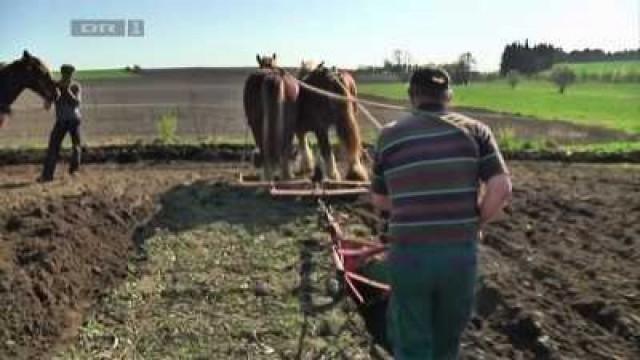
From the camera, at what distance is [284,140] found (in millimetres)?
13312

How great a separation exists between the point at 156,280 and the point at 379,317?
7.64 feet

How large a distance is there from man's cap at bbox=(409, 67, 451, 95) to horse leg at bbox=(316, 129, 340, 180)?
8741 mm

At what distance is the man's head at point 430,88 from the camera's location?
506 centimetres

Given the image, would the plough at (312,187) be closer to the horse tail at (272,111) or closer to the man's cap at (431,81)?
the horse tail at (272,111)

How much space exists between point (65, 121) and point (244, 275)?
25.2 ft

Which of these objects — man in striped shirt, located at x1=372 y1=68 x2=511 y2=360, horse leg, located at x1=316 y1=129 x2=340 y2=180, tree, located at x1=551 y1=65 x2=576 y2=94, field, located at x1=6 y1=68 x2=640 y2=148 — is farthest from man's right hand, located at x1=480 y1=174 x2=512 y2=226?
tree, located at x1=551 y1=65 x2=576 y2=94

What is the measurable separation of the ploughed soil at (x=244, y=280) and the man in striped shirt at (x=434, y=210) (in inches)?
77.2

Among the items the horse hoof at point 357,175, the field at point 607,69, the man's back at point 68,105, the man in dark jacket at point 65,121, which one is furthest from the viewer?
the field at point 607,69

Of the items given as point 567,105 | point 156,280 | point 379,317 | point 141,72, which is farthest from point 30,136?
point 141,72

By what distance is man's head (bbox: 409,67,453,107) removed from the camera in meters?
5.06

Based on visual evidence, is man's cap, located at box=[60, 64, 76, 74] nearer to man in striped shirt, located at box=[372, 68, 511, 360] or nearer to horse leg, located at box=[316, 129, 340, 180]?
horse leg, located at box=[316, 129, 340, 180]

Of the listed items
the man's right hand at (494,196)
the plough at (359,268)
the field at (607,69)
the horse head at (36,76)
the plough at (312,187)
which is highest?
the horse head at (36,76)

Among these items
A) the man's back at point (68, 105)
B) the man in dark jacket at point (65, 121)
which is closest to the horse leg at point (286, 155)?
the man in dark jacket at point (65, 121)

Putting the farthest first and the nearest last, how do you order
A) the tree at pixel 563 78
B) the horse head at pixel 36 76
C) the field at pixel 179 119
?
the tree at pixel 563 78 < the field at pixel 179 119 < the horse head at pixel 36 76
